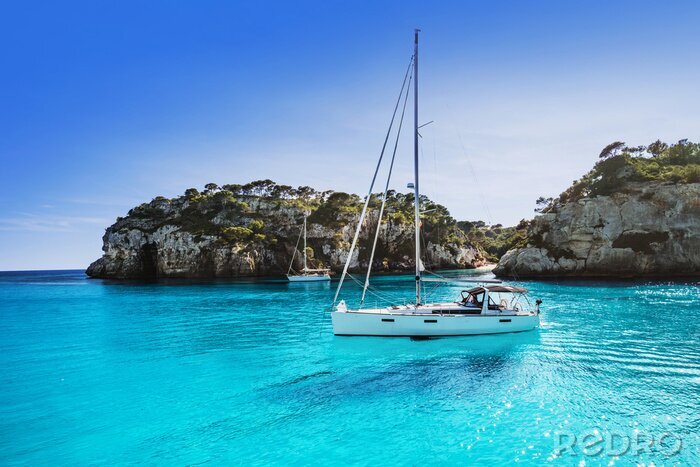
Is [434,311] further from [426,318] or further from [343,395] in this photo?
[343,395]

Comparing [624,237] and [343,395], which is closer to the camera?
[343,395]

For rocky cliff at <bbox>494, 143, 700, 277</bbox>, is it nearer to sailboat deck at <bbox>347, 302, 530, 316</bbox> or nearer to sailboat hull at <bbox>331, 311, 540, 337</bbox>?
sailboat hull at <bbox>331, 311, 540, 337</bbox>

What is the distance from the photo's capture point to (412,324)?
21.4 m

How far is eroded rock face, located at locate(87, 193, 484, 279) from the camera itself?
9262 centimetres

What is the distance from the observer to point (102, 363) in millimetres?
19219

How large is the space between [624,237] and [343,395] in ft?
252

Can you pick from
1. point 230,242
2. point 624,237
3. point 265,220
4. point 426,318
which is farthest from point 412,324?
point 265,220

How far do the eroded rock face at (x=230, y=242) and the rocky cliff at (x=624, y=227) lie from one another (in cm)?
4097

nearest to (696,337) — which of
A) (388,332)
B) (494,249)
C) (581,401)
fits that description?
(581,401)

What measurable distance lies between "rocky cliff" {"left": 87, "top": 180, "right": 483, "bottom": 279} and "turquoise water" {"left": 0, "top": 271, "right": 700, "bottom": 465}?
6705cm

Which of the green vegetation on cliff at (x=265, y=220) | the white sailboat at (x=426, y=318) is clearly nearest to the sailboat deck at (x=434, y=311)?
the white sailboat at (x=426, y=318)

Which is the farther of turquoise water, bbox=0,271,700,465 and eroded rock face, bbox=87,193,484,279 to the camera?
eroded rock face, bbox=87,193,484,279

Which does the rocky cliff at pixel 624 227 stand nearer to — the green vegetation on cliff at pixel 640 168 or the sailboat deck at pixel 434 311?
the green vegetation on cliff at pixel 640 168

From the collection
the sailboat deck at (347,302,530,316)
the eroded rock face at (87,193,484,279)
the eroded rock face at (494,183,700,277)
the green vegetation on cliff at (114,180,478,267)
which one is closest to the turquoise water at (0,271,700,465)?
the sailboat deck at (347,302,530,316)
